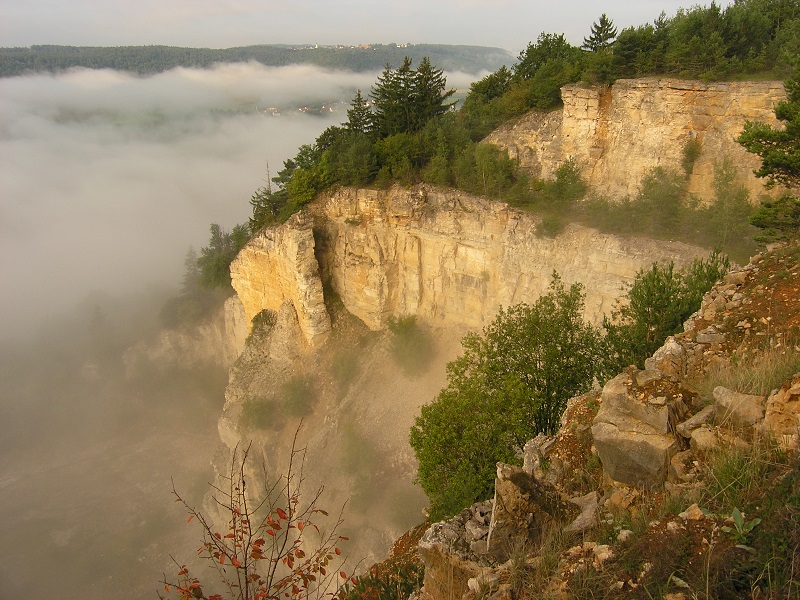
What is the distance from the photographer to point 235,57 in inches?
6688

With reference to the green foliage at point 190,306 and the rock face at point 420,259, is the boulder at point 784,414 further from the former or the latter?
the green foliage at point 190,306

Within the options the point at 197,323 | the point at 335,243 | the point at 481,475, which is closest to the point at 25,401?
the point at 197,323

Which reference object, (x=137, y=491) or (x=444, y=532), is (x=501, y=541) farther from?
(x=137, y=491)

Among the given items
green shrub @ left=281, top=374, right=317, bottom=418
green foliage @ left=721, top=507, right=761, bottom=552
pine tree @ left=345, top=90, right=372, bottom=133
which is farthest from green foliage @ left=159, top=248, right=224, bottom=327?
green foliage @ left=721, top=507, right=761, bottom=552

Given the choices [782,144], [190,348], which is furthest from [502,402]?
[190,348]

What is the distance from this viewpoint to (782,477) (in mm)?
5047

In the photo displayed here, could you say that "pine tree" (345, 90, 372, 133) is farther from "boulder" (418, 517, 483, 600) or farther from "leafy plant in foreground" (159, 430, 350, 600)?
"boulder" (418, 517, 483, 600)

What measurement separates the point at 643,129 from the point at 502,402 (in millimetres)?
17519

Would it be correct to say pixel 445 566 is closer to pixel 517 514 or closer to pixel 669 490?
pixel 517 514

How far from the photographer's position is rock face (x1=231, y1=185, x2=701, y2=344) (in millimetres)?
25203

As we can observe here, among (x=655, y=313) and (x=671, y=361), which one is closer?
(x=671, y=361)

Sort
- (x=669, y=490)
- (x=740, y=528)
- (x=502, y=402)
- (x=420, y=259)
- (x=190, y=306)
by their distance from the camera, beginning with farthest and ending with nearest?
(x=190, y=306) → (x=420, y=259) → (x=502, y=402) → (x=669, y=490) → (x=740, y=528)

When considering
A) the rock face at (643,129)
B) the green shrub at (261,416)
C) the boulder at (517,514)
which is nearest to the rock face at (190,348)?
the green shrub at (261,416)

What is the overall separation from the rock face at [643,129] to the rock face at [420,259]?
3573mm
